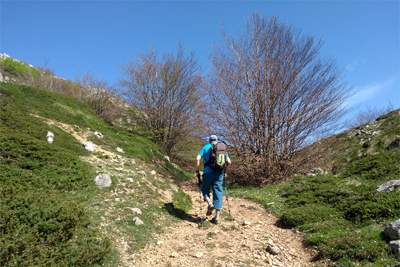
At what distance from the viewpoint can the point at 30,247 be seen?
2922mm

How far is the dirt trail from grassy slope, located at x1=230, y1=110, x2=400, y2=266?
15.2 inches

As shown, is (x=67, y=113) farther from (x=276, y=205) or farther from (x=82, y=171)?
(x=276, y=205)

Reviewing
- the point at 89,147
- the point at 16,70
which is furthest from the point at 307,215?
the point at 16,70

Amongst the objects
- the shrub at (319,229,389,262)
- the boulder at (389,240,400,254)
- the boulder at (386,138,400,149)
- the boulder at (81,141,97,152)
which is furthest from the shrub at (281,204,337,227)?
the boulder at (81,141,97,152)

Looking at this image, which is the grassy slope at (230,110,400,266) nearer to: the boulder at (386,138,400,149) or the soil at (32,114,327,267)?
the boulder at (386,138,400,149)

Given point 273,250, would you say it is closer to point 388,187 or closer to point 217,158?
point 217,158

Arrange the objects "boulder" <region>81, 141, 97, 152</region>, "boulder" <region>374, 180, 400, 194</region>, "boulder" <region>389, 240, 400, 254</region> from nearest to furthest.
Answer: "boulder" <region>389, 240, 400, 254</region>, "boulder" <region>374, 180, 400, 194</region>, "boulder" <region>81, 141, 97, 152</region>

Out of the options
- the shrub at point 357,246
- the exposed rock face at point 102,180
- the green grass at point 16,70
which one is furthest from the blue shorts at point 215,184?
the green grass at point 16,70

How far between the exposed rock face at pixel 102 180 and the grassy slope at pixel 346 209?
454 cm

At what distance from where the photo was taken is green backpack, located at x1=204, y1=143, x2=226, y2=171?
572cm

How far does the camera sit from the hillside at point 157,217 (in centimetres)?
331

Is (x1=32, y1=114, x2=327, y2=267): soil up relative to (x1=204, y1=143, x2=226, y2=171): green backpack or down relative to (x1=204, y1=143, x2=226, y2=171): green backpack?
down

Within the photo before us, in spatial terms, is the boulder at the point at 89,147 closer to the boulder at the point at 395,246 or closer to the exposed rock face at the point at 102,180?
the exposed rock face at the point at 102,180

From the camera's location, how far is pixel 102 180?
615 centimetres
